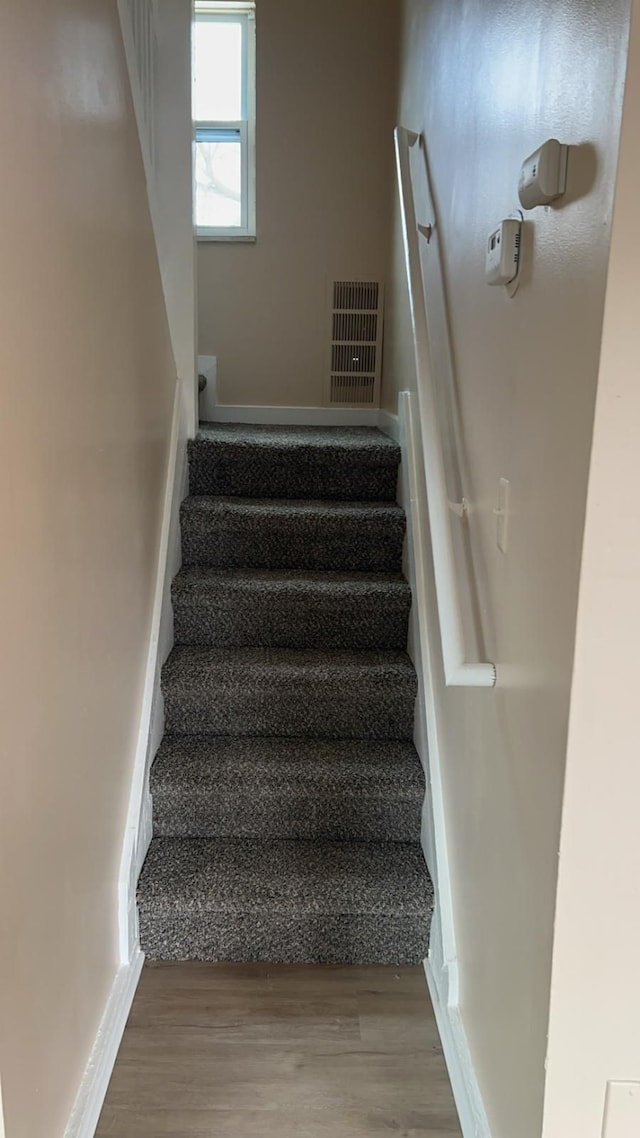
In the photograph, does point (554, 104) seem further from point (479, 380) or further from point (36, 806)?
point (36, 806)

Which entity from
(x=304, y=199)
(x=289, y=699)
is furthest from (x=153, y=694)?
(x=304, y=199)

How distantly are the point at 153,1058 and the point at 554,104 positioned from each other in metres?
1.87

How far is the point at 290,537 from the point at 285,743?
0.72 m

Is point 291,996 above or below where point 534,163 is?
below

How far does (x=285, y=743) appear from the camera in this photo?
7.54 ft

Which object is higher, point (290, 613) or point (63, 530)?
point (63, 530)

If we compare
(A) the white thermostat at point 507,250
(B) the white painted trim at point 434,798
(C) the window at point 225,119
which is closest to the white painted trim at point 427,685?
(B) the white painted trim at point 434,798

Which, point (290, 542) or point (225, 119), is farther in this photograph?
point (225, 119)

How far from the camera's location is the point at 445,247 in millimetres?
2049

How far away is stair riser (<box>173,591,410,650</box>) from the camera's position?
2.48 metres

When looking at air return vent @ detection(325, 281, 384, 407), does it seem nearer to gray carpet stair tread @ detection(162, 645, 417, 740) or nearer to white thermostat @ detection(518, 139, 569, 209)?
gray carpet stair tread @ detection(162, 645, 417, 740)

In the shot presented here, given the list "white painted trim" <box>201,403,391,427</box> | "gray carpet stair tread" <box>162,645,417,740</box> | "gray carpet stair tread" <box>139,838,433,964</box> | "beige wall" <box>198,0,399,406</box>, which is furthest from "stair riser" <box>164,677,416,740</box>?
"beige wall" <box>198,0,399,406</box>

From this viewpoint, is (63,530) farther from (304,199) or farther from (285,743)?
(304,199)

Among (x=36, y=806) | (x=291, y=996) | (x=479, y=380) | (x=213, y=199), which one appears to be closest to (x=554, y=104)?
(x=479, y=380)
